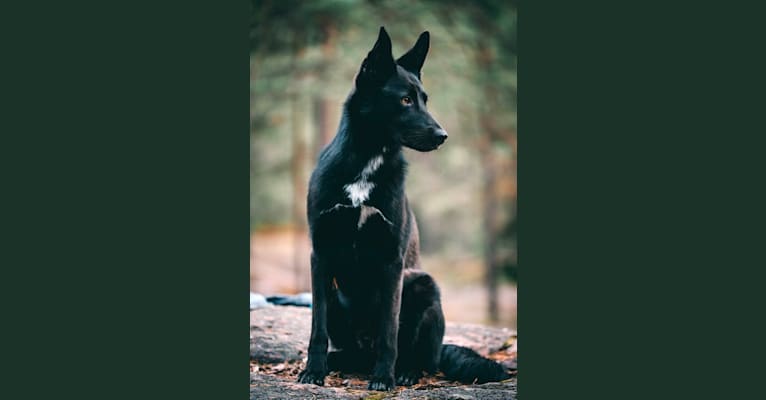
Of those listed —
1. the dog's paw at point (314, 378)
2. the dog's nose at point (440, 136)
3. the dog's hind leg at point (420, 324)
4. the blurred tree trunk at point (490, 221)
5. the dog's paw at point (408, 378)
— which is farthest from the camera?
the blurred tree trunk at point (490, 221)

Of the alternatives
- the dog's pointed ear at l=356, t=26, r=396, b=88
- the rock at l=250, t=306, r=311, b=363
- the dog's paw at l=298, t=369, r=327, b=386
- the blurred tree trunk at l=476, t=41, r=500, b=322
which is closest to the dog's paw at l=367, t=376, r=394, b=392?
the dog's paw at l=298, t=369, r=327, b=386

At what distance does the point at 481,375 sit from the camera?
17.3 ft

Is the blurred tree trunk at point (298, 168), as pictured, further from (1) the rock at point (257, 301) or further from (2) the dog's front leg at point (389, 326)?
(2) the dog's front leg at point (389, 326)

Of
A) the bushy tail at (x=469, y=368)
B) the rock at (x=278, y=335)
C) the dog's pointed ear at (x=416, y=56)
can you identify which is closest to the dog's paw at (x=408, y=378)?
the bushy tail at (x=469, y=368)

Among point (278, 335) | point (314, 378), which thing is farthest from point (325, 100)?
point (314, 378)

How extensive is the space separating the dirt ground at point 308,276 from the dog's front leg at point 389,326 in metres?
1.40

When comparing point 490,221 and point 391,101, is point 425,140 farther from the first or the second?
point 490,221

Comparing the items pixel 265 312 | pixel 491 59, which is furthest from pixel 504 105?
pixel 265 312

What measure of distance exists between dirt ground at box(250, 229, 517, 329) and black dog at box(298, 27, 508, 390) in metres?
1.10

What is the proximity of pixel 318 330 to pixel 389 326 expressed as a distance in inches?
20.3

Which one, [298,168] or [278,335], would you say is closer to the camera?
[278,335]

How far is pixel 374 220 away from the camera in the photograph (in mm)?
4879

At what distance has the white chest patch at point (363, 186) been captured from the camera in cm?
486

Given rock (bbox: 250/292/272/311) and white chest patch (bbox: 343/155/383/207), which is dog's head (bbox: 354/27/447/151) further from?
rock (bbox: 250/292/272/311)
